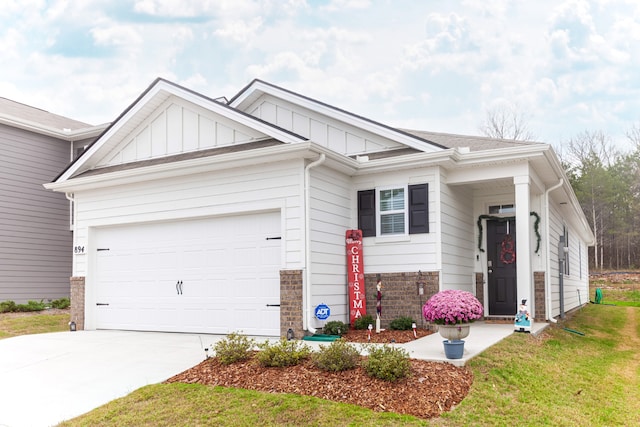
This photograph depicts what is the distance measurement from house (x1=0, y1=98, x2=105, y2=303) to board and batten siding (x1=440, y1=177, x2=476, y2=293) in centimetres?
1124

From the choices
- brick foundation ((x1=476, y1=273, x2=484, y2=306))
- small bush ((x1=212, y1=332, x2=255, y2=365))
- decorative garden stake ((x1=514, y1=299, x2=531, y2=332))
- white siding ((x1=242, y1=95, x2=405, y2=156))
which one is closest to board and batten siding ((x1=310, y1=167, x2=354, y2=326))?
white siding ((x1=242, y1=95, x2=405, y2=156))

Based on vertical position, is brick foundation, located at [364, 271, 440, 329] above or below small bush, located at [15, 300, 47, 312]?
above

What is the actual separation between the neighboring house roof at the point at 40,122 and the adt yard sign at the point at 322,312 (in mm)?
10837

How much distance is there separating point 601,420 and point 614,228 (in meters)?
34.3

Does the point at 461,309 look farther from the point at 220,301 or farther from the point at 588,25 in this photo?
the point at 588,25

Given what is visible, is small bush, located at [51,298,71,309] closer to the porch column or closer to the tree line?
the porch column

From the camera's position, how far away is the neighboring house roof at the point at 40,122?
17.0 metres

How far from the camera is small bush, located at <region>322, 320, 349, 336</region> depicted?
9.85 m

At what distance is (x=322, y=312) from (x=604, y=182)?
31.9 metres

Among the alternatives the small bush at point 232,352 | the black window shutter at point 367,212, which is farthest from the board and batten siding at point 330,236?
the small bush at point 232,352

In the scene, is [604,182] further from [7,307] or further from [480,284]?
[7,307]

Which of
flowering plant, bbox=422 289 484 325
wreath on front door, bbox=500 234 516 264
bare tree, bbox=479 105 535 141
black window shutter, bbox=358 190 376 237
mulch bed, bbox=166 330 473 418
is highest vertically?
bare tree, bbox=479 105 535 141

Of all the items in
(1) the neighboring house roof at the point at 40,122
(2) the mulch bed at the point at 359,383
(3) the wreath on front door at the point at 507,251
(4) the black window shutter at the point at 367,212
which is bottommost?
(2) the mulch bed at the point at 359,383

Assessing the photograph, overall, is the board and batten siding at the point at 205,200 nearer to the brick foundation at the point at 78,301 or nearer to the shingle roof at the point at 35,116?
the brick foundation at the point at 78,301
